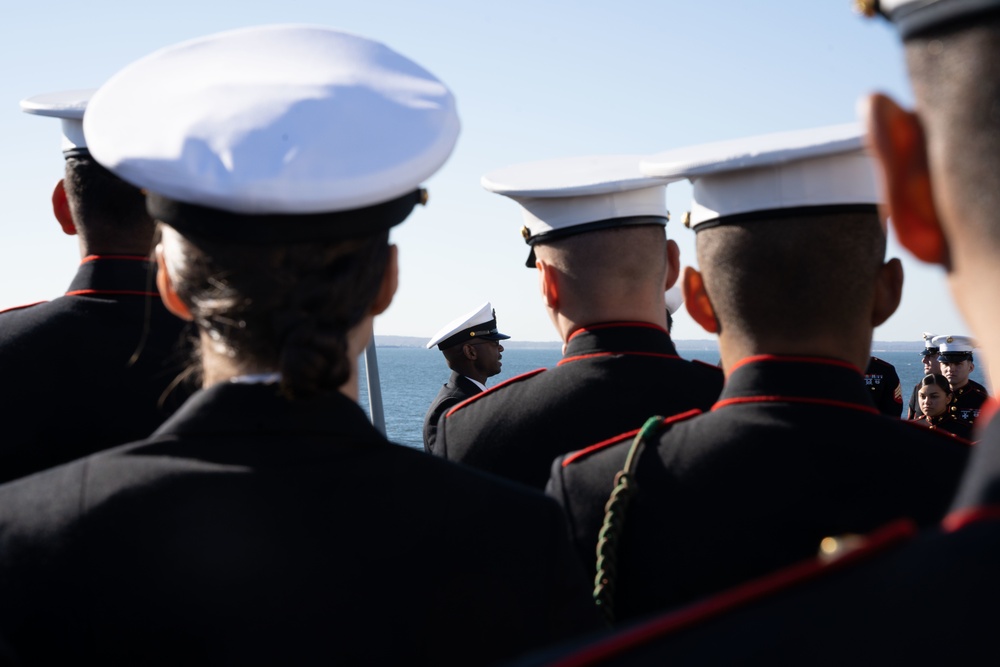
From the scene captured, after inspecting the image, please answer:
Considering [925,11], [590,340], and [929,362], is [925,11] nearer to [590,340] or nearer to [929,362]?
[590,340]

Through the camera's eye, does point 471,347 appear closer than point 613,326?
No

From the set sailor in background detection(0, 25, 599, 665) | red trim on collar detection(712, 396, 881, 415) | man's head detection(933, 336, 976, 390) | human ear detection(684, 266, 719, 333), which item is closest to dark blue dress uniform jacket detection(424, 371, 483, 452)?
man's head detection(933, 336, 976, 390)

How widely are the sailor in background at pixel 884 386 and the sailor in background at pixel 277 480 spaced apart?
739 centimetres

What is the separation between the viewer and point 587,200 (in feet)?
12.3

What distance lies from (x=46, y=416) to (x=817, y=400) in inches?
73.8

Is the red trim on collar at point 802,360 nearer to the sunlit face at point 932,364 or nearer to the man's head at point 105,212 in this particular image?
the man's head at point 105,212

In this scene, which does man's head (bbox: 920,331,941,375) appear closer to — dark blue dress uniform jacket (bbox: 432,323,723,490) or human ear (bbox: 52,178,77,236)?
dark blue dress uniform jacket (bbox: 432,323,723,490)

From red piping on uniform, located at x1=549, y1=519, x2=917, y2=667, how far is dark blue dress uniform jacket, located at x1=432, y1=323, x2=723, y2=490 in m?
2.49

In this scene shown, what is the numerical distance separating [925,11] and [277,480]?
1.15 m

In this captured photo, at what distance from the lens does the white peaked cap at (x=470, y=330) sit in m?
10.1

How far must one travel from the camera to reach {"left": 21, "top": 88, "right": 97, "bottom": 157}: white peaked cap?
329 centimetres

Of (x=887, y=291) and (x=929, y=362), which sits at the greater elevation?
(x=887, y=291)

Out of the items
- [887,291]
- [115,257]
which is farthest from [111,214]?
[887,291]

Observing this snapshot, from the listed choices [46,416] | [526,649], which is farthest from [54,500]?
[46,416]
